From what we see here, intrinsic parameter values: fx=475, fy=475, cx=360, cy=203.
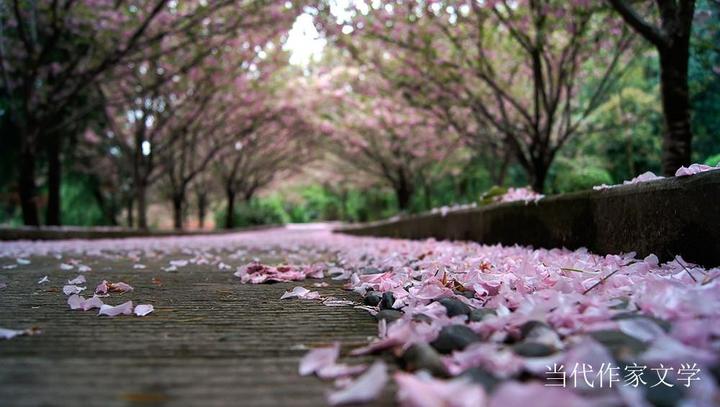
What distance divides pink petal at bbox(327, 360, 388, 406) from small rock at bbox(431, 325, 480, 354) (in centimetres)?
32

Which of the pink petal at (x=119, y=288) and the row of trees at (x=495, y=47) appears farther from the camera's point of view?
the row of trees at (x=495, y=47)

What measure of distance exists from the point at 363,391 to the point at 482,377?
0.24 metres

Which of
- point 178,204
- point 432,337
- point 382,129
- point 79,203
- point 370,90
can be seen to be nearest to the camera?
point 432,337

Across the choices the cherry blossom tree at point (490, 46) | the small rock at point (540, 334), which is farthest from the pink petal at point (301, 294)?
the cherry blossom tree at point (490, 46)

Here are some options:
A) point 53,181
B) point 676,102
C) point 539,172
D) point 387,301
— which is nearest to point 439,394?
point 387,301

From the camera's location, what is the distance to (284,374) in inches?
42.7

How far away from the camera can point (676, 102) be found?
4.00 meters

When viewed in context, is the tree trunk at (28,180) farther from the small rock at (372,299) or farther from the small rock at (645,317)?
the small rock at (645,317)

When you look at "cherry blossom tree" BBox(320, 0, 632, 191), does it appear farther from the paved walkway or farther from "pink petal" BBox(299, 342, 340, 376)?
"pink petal" BBox(299, 342, 340, 376)

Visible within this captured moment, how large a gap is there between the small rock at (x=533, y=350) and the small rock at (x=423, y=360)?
185mm

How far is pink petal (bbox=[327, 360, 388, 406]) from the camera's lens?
91cm

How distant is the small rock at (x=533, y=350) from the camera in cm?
107

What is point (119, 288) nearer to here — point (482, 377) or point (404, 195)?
point (482, 377)

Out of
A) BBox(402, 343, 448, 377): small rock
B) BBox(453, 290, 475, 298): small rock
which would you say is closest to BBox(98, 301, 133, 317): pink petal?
BBox(402, 343, 448, 377): small rock
